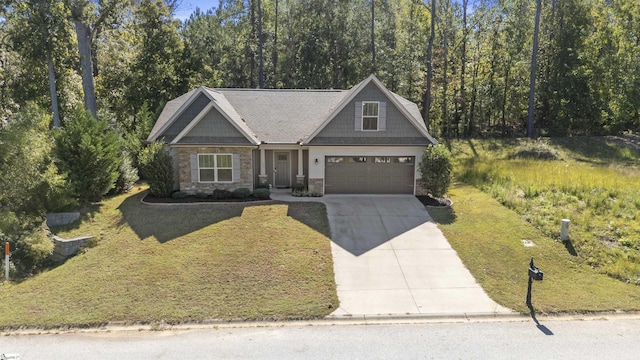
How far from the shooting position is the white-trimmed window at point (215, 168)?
1900cm

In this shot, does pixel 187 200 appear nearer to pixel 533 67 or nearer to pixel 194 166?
pixel 194 166

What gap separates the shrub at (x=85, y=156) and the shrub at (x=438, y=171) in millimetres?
14413

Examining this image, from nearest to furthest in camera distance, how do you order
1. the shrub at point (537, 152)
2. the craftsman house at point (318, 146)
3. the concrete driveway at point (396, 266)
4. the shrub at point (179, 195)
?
the concrete driveway at point (396, 266)
the shrub at point (179, 195)
the craftsman house at point (318, 146)
the shrub at point (537, 152)

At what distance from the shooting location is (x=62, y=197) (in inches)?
634

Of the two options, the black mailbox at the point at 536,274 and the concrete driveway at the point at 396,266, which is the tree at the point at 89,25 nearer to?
the concrete driveway at the point at 396,266

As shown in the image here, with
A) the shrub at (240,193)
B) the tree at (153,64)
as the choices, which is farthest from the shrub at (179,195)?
the tree at (153,64)

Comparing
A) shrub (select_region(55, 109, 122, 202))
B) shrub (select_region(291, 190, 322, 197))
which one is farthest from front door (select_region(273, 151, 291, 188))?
shrub (select_region(55, 109, 122, 202))

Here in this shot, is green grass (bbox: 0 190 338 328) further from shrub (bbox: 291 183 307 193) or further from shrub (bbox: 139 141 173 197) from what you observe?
shrub (bbox: 291 183 307 193)

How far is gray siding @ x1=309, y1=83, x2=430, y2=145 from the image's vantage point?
63.1ft

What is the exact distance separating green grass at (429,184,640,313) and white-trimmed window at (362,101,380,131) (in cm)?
510

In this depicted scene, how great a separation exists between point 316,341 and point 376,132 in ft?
40.4

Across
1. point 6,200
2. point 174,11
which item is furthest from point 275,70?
point 6,200

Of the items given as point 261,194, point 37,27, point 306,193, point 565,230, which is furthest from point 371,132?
point 37,27

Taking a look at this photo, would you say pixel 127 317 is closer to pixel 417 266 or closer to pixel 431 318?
pixel 431 318
